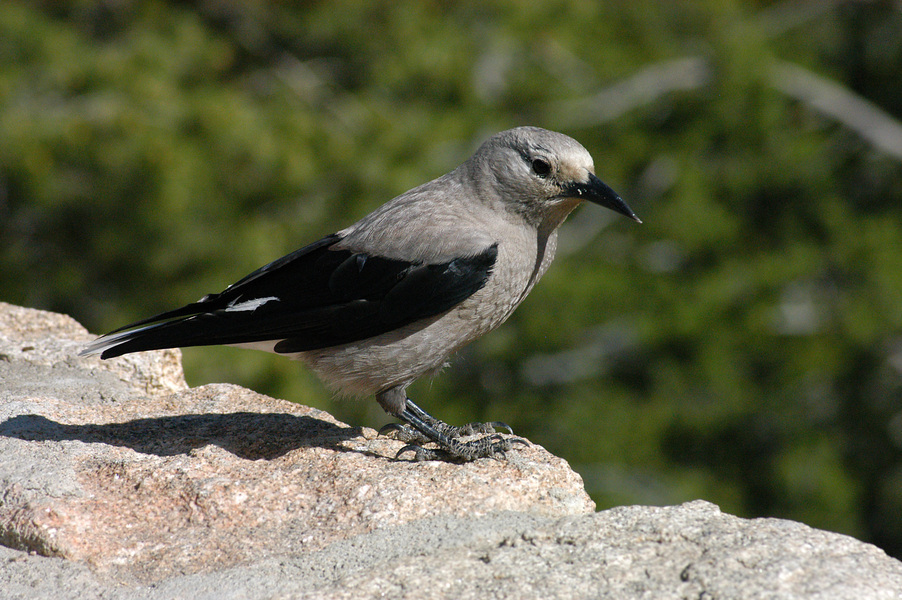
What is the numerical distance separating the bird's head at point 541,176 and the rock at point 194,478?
33.6 inches

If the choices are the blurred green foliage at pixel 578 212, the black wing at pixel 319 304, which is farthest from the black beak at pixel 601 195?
the blurred green foliage at pixel 578 212

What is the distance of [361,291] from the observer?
290cm

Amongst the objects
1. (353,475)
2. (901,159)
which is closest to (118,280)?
(353,475)

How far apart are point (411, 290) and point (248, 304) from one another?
1.76 feet

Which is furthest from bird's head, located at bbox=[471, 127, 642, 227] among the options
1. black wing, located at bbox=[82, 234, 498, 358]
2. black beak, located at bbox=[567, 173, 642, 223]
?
black wing, located at bbox=[82, 234, 498, 358]

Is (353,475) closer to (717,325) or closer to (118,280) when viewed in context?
(118,280)

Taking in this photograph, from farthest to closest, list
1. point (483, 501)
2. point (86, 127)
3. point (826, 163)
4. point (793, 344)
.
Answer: point (826, 163)
point (793, 344)
point (86, 127)
point (483, 501)

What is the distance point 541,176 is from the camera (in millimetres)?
3014

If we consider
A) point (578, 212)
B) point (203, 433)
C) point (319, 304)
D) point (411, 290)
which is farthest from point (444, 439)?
point (578, 212)

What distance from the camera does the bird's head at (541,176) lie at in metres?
2.96

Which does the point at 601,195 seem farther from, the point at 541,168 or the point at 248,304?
the point at 248,304

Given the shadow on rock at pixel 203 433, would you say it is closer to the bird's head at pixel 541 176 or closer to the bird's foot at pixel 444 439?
A: the bird's foot at pixel 444 439

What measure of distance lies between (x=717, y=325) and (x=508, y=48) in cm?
288

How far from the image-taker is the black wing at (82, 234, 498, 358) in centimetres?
280
